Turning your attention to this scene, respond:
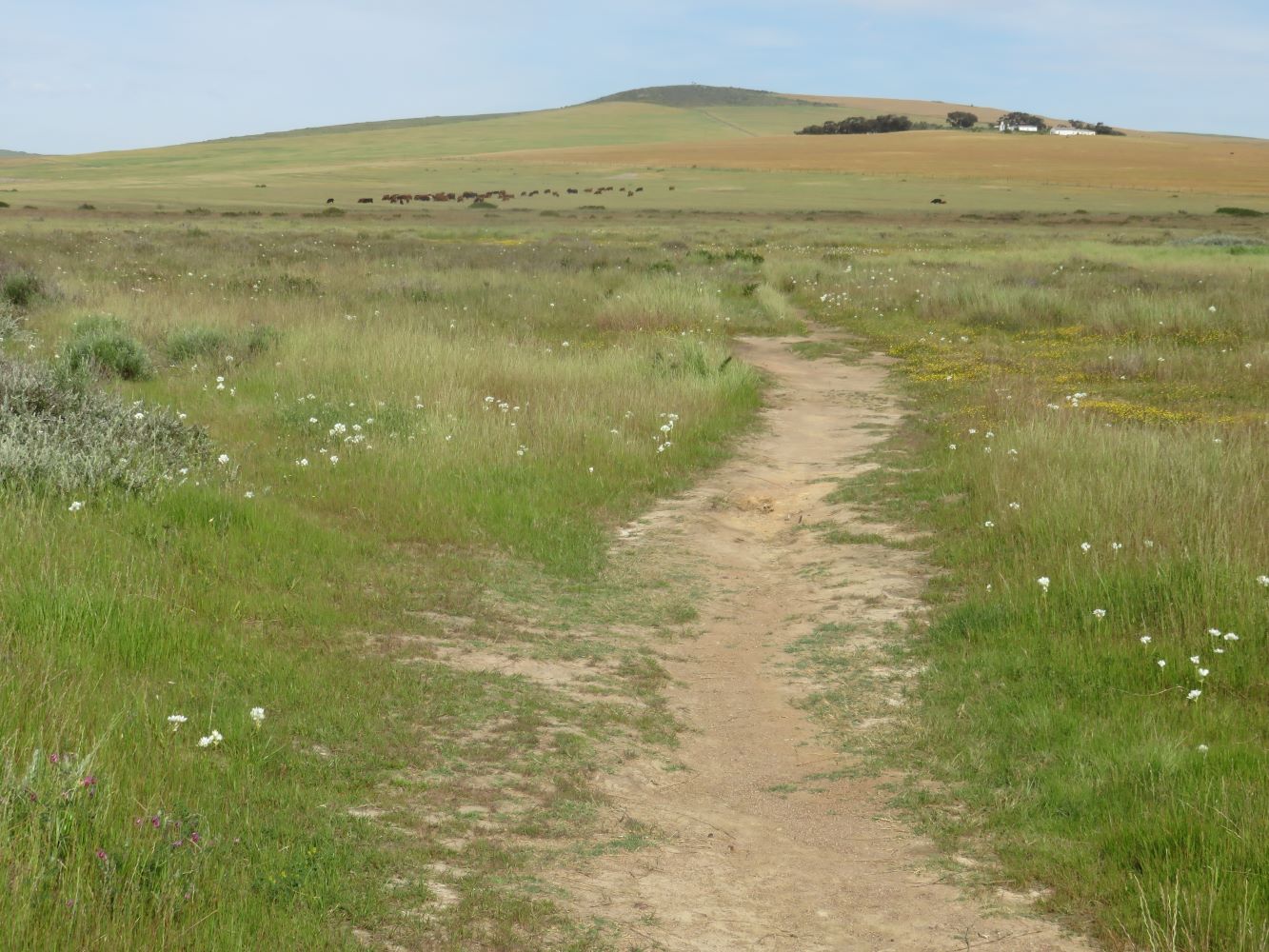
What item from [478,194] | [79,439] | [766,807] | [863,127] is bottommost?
[766,807]

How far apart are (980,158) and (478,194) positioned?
170 ft

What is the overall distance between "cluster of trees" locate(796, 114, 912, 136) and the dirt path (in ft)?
488

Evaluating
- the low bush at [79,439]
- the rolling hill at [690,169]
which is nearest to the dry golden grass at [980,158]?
the rolling hill at [690,169]

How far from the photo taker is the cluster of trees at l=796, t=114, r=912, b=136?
491ft

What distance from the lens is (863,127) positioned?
499ft

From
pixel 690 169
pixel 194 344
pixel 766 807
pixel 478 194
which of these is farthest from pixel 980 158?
pixel 766 807

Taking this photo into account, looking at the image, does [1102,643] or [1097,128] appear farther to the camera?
[1097,128]

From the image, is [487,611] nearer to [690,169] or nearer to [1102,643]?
[1102,643]

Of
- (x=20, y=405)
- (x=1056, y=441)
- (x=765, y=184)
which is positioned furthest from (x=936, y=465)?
(x=765, y=184)

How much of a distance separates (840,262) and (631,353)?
21.4 metres

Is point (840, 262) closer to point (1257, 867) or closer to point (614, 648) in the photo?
point (614, 648)

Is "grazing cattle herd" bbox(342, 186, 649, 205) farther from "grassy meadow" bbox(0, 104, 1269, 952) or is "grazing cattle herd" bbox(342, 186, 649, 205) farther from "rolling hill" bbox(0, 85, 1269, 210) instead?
"grassy meadow" bbox(0, 104, 1269, 952)

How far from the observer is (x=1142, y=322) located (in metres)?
21.3

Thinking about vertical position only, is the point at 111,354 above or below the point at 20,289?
below
